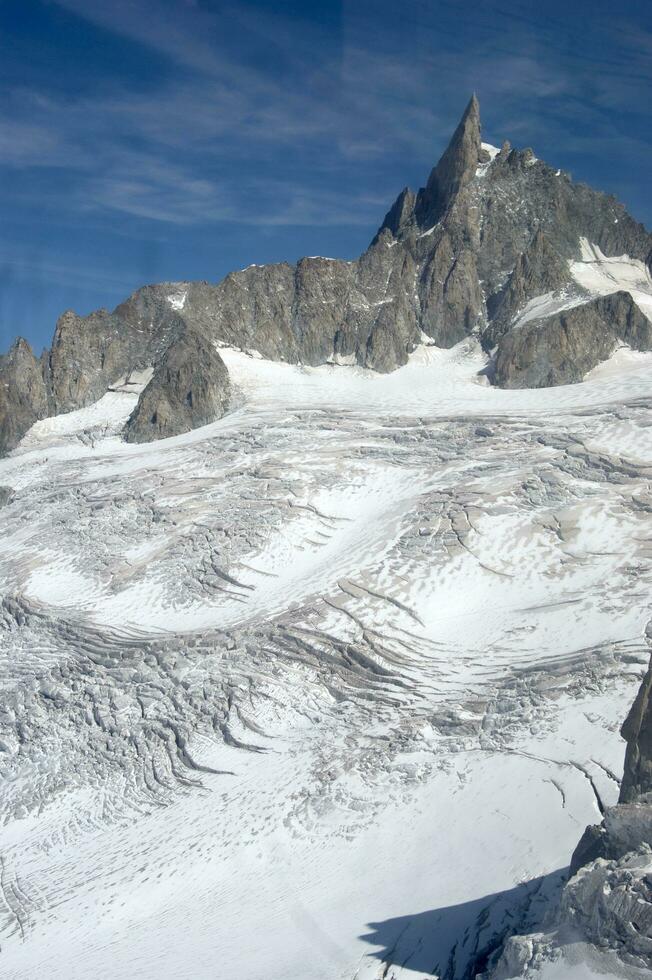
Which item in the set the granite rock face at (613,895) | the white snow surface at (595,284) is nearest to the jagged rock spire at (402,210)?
the white snow surface at (595,284)

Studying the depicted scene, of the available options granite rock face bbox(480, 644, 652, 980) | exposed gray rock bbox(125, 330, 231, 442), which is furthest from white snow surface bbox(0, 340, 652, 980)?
granite rock face bbox(480, 644, 652, 980)

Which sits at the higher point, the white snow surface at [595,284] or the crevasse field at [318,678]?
the white snow surface at [595,284]

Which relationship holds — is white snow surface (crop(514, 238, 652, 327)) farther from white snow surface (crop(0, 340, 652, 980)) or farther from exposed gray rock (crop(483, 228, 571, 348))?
white snow surface (crop(0, 340, 652, 980))

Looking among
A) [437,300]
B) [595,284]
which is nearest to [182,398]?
[437,300]

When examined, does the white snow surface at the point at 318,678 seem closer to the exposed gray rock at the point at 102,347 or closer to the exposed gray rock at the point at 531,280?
the exposed gray rock at the point at 102,347

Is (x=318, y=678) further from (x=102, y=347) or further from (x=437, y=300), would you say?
(x=437, y=300)

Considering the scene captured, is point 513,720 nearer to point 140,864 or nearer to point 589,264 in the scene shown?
point 140,864

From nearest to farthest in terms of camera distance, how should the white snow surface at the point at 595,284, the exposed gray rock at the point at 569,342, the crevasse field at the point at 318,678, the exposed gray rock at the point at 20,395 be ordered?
the crevasse field at the point at 318,678, the exposed gray rock at the point at 569,342, the exposed gray rock at the point at 20,395, the white snow surface at the point at 595,284

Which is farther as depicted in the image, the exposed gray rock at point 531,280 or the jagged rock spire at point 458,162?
the jagged rock spire at point 458,162
